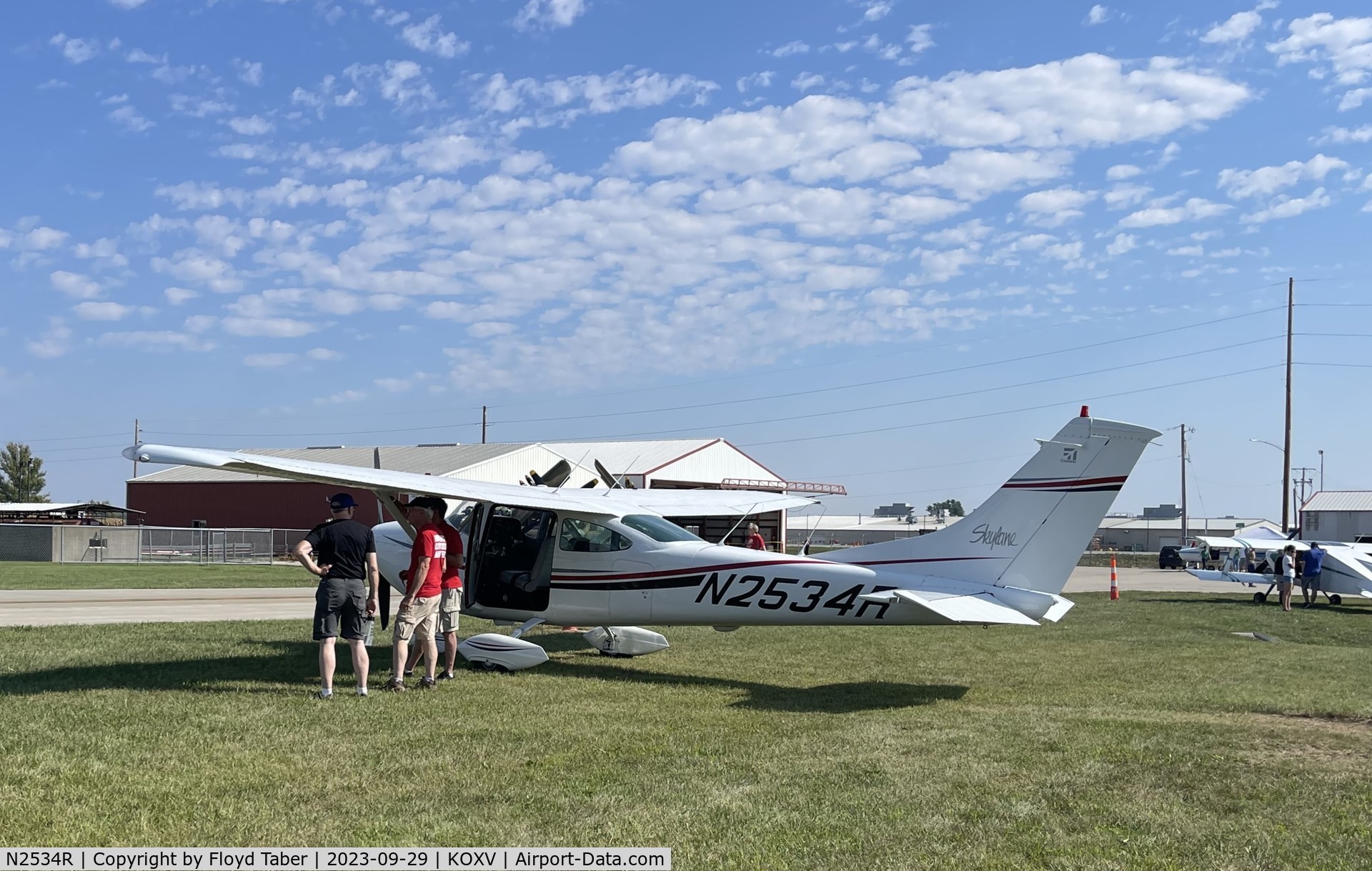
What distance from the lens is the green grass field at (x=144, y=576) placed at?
24.9 m

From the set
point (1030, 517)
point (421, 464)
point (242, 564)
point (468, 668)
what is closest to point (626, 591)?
point (468, 668)

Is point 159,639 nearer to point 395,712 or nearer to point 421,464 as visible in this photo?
point 395,712

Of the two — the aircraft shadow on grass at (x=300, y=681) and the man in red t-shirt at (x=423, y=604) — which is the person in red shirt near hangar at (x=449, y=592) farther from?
the aircraft shadow on grass at (x=300, y=681)

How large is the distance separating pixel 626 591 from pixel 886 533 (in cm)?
9736

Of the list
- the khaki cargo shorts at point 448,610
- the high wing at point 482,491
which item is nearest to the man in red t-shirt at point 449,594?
the khaki cargo shorts at point 448,610

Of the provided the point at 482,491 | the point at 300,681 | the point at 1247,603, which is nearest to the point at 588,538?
the point at 482,491

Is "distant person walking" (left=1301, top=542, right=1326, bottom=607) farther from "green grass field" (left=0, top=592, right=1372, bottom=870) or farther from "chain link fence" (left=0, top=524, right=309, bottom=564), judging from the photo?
"chain link fence" (left=0, top=524, right=309, bottom=564)

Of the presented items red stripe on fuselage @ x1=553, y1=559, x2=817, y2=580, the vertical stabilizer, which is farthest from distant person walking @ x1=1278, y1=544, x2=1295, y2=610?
red stripe on fuselage @ x1=553, y1=559, x2=817, y2=580

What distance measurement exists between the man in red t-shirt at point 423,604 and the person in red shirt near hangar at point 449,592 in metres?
0.20

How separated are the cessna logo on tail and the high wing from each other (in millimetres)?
3617

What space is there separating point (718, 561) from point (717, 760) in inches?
168

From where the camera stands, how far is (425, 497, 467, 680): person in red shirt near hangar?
33.0 feet

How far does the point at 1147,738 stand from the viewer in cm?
745

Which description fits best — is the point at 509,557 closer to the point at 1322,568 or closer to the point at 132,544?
the point at 1322,568
